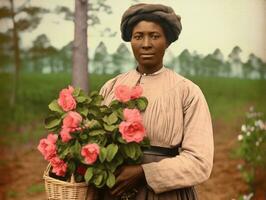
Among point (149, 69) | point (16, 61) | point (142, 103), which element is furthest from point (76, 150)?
point (16, 61)

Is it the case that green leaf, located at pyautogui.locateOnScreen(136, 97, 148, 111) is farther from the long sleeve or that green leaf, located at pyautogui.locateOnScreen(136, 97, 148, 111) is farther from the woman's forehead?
the woman's forehead

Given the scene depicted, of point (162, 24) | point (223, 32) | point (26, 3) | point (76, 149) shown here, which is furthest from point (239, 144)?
point (26, 3)

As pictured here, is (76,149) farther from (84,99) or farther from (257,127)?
(257,127)

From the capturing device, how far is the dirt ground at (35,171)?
6.54 feet

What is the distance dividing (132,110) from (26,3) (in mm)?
826

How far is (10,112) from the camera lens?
1996mm

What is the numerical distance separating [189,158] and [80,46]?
739mm

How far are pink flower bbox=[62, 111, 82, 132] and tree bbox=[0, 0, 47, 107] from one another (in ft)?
2.13

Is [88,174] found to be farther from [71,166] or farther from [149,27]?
[149,27]

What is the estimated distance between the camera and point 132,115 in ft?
4.67

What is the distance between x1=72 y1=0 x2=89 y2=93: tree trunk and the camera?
78.2 inches

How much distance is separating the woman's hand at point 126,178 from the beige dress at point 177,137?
27 millimetres

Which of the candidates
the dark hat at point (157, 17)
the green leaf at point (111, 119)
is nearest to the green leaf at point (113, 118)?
the green leaf at point (111, 119)

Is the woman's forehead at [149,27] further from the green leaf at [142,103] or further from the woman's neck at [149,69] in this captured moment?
the green leaf at [142,103]
